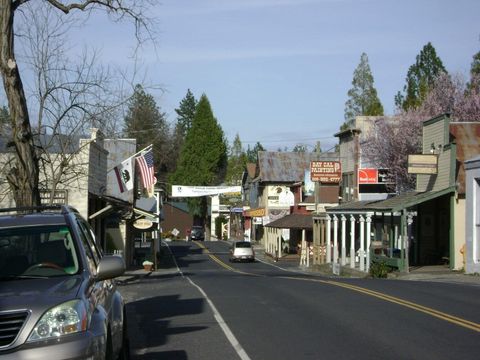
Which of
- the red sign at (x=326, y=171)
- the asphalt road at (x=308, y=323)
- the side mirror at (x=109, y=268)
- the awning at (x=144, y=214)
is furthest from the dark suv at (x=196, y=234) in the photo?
the side mirror at (x=109, y=268)

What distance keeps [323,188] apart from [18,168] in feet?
166

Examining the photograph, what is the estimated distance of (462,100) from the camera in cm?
4800

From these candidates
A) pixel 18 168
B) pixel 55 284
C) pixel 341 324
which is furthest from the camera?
pixel 18 168

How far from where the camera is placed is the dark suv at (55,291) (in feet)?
18.1

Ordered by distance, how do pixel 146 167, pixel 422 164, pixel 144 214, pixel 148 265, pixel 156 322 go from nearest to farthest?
pixel 156 322
pixel 422 164
pixel 146 167
pixel 148 265
pixel 144 214

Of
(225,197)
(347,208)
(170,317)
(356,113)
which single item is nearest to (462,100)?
(347,208)

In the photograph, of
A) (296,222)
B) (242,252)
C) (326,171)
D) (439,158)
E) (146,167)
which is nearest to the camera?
(439,158)

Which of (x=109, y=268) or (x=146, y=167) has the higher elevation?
(x=146, y=167)

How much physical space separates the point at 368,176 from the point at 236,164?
75082 millimetres

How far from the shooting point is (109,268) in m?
6.72

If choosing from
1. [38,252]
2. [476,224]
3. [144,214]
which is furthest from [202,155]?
[38,252]

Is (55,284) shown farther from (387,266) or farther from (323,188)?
(323,188)

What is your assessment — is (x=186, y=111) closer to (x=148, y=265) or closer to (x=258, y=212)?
(x=258, y=212)

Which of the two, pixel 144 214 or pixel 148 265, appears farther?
pixel 144 214
